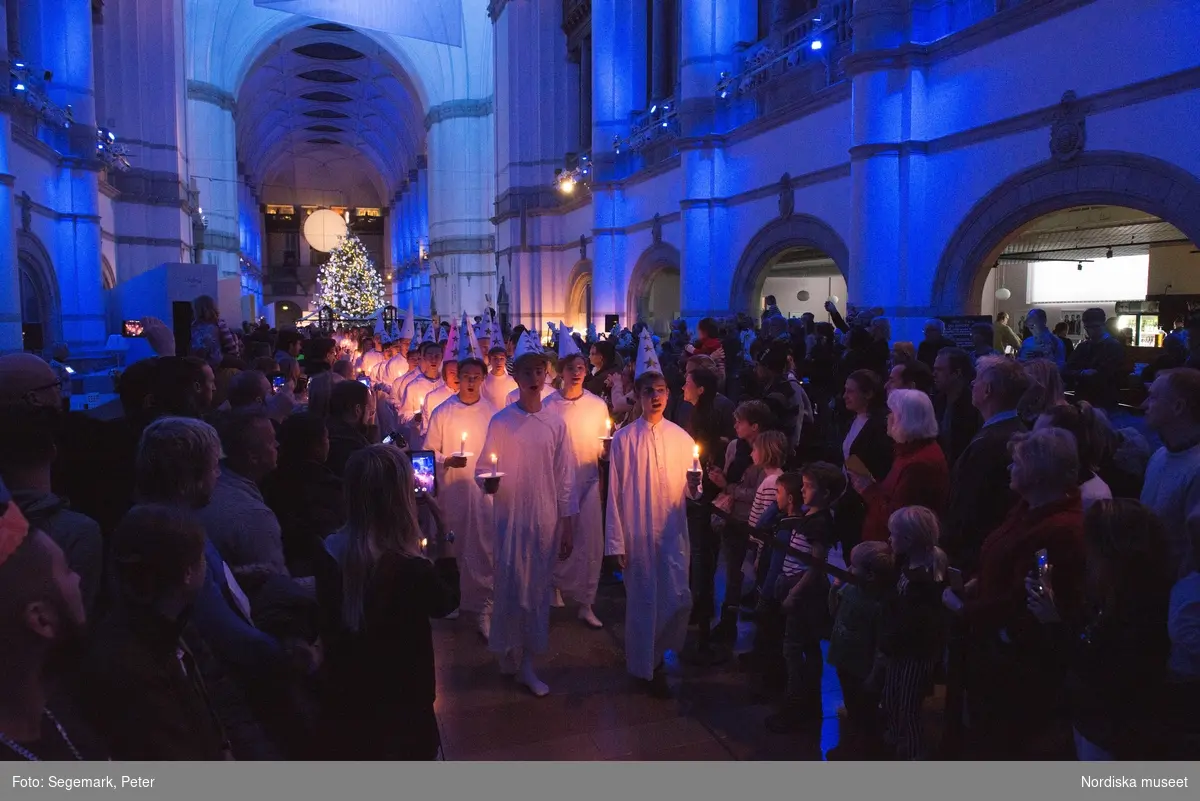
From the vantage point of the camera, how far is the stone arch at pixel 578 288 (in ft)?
86.6

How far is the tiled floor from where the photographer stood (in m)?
4.05

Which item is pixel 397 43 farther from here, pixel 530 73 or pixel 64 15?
pixel 64 15

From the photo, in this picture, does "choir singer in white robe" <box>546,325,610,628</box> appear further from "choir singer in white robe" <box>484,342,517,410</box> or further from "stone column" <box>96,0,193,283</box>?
"stone column" <box>96,0,193,283</box>

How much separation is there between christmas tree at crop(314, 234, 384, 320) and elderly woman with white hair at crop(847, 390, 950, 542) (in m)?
39.1

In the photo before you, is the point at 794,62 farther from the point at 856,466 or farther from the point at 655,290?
the point at 856,466

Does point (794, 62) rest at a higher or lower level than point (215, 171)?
lower

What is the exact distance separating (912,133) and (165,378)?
10.5 meters

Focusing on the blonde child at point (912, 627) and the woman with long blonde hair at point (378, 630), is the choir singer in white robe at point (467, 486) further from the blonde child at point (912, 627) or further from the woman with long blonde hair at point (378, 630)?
the woman with long blonde hair at point (378, 630)

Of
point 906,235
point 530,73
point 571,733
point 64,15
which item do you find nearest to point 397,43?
point 530,73

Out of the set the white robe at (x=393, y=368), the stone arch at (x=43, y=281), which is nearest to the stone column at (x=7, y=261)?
the stone arch at (x=43, y=281)

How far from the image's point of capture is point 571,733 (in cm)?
423

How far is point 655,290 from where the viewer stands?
23.7 metres

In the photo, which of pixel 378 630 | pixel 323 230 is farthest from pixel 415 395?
pixel 323 230

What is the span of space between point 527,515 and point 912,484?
217 cm
